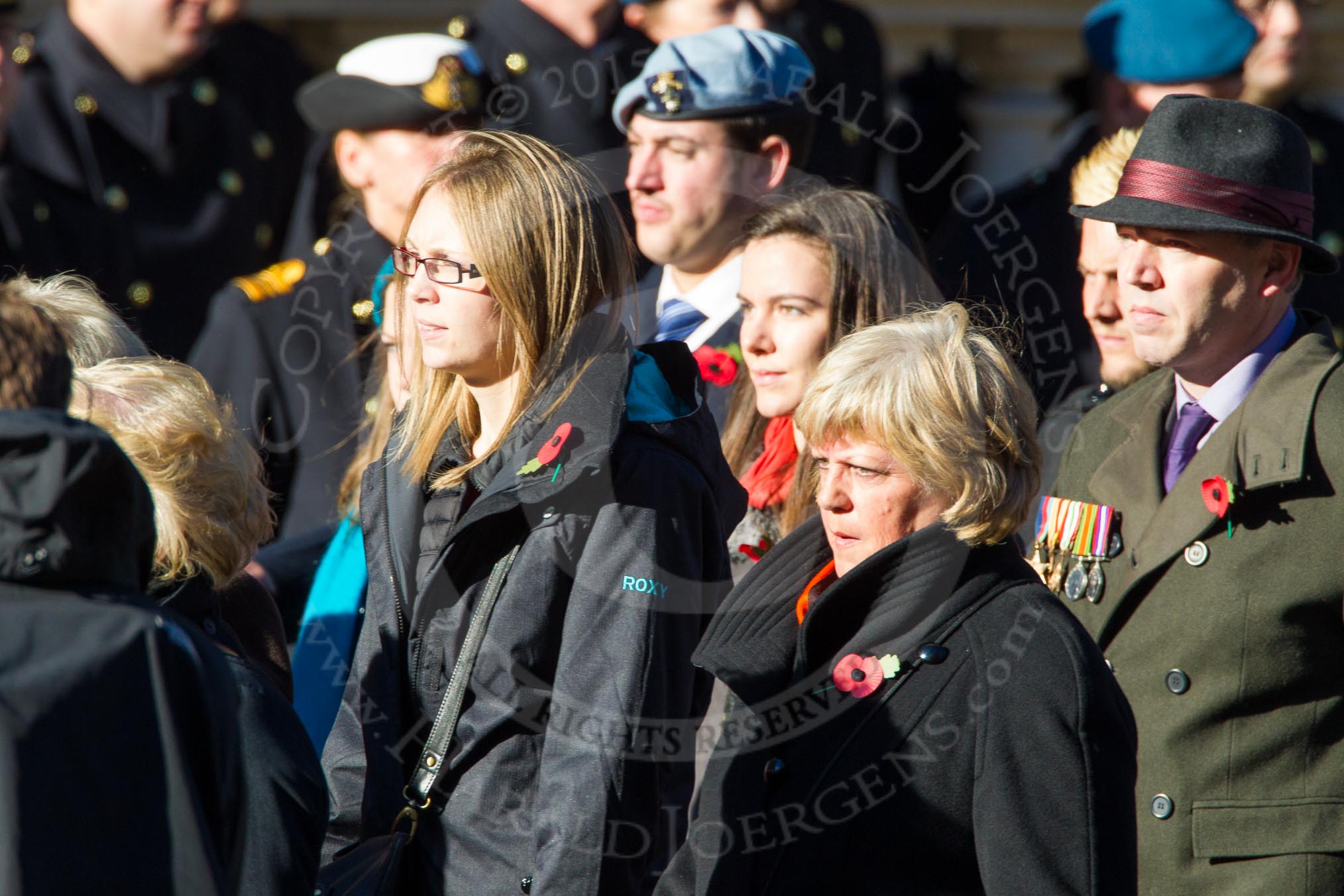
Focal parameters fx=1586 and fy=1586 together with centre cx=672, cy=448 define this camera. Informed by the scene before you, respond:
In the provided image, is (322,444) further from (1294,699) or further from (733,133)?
(1294,699)

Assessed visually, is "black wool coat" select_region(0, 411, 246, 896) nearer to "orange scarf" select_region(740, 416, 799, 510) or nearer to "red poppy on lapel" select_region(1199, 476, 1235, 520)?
"red poppy on lapel" select_region(1199, 476, 1235, 520)

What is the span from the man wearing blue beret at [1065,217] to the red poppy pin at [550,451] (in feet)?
5.56

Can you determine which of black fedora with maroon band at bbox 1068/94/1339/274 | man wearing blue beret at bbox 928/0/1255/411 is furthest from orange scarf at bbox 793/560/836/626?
man wearing blue beret at bbox 928/0/1255/411

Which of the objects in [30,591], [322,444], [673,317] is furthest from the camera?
[322,444]

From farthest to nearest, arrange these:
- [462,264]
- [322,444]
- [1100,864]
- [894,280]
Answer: [322,444]
[894,280]
[462,264]
[1100,864]

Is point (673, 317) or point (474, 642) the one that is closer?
point (474, 642)

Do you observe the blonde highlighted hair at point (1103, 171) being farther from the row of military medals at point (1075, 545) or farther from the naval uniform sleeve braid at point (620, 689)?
the naval uniform sleeve braid at point (620, 689)

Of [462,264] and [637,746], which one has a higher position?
[462,264]

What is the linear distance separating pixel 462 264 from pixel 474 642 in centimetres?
60

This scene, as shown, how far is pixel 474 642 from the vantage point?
243 cm

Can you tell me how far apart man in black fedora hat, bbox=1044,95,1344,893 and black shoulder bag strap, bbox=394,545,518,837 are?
1107mm

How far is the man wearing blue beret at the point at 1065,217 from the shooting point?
415 cm

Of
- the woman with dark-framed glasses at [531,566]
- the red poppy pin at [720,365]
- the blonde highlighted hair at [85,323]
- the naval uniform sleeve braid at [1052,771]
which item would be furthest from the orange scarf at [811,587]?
the blonde highlighted hair at [85,323]

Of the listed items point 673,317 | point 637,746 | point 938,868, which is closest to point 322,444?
point 673,317
